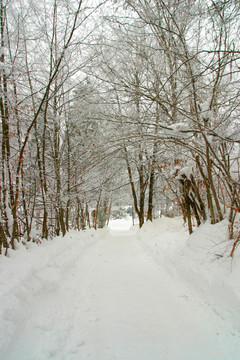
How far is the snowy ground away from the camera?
6.87 feet

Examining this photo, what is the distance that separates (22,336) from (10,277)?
0.97 metres

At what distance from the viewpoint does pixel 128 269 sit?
5.30 meters

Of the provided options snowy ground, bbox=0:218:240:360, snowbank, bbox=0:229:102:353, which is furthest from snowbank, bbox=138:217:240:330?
snowbank, bbox=0:229:102:353

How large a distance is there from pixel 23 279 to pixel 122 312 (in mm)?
1560

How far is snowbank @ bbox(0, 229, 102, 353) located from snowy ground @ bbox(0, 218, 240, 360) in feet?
0.04

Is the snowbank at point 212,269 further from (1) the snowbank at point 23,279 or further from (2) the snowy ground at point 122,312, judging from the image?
(1) the snowbank at point 23,279

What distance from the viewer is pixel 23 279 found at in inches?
122

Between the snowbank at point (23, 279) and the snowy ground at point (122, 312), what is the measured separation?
0.01 meters

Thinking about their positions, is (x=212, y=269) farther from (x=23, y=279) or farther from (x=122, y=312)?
(x=23, y=279)

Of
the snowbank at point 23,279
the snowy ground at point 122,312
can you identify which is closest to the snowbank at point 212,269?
the snowy ground at point 122,312

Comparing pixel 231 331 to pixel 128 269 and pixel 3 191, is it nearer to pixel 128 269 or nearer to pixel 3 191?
pixel 128 269

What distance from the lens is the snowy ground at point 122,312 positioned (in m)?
2.09

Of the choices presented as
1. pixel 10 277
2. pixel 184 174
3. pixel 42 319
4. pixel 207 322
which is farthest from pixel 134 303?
pixel 184 174

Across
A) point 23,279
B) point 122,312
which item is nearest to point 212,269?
point 122,312
